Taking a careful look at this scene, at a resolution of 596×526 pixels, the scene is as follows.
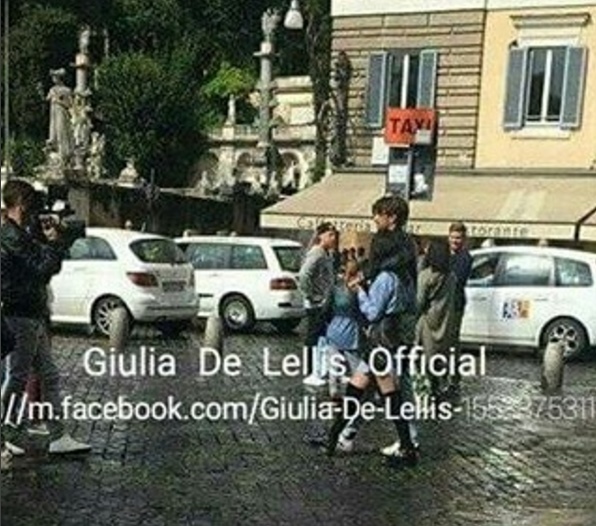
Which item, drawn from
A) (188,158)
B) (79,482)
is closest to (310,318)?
(79,482)

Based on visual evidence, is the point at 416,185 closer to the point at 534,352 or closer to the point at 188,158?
the point at 534,352

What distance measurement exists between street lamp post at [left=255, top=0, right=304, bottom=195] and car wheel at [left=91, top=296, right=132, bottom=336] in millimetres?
30861

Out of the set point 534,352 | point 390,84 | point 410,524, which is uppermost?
point 390,84

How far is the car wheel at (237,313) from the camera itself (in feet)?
67.4

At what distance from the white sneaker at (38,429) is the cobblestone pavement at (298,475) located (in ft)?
0.65

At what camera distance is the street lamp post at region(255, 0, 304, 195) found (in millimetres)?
49344

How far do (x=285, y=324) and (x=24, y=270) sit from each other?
1257 centimetres

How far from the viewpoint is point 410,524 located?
7.39 meters

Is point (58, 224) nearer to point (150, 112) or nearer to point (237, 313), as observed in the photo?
point (237, 313)

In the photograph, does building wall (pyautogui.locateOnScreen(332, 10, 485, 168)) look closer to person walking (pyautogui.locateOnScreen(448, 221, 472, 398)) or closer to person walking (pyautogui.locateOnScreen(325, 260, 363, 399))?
person walking (pyautogui.locateOnScreen(448, 221, 472, 398))

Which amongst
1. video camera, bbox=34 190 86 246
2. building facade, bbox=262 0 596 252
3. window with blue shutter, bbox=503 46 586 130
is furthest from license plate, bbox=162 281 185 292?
window with blue shutter, bbox=503 46 586 130

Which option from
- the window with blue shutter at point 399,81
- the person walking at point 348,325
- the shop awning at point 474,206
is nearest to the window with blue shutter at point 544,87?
the shop awning at point 474,206

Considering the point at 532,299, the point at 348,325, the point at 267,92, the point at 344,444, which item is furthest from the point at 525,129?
the point at 267,92

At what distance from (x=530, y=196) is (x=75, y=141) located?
1914 cm
